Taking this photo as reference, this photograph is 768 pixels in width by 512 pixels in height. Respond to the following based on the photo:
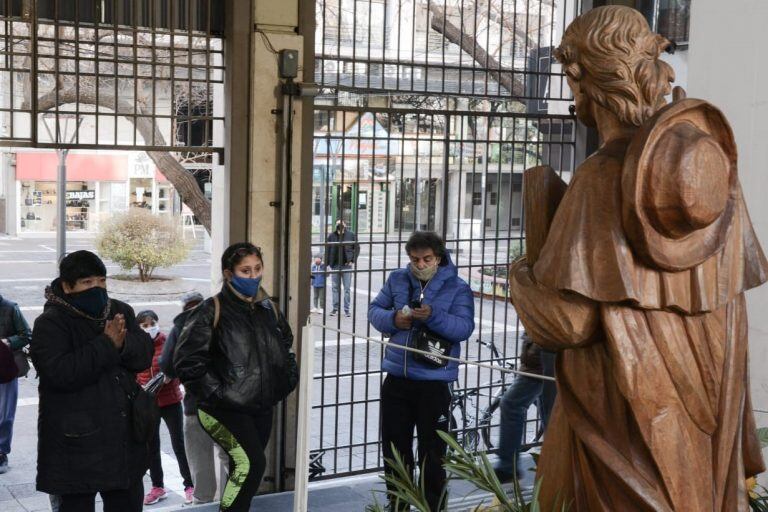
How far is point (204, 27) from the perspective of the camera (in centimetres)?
700

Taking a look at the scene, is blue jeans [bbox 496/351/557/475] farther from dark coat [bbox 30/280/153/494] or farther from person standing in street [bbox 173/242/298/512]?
dark coat [bbox 30/280/153/494]

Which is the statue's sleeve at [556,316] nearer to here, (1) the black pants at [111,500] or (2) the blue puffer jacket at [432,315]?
(1) the black pants at [111,500]

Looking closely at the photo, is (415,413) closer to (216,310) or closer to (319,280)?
(216,310)

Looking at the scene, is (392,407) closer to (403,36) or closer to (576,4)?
(576,4)

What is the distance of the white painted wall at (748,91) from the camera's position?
5.03 metres

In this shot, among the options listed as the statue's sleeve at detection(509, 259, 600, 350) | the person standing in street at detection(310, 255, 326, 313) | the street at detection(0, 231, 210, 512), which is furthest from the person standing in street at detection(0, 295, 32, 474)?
the statue's sleeve at detection(509, 259, 600, 350)

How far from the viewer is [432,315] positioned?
21.2 ft

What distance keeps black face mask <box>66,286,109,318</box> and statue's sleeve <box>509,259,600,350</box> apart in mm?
2755

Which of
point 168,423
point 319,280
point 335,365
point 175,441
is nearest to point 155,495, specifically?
point 175,441

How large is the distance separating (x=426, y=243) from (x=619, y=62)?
3655 millimetres

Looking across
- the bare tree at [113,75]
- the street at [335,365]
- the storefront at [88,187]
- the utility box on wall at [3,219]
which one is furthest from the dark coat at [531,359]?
the utility box on wall at [3,219]

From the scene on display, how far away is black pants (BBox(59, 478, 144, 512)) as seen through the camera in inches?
201

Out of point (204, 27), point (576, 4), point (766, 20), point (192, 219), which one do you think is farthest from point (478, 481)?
point (192, 219)

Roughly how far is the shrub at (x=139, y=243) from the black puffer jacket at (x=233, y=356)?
18397 mm
